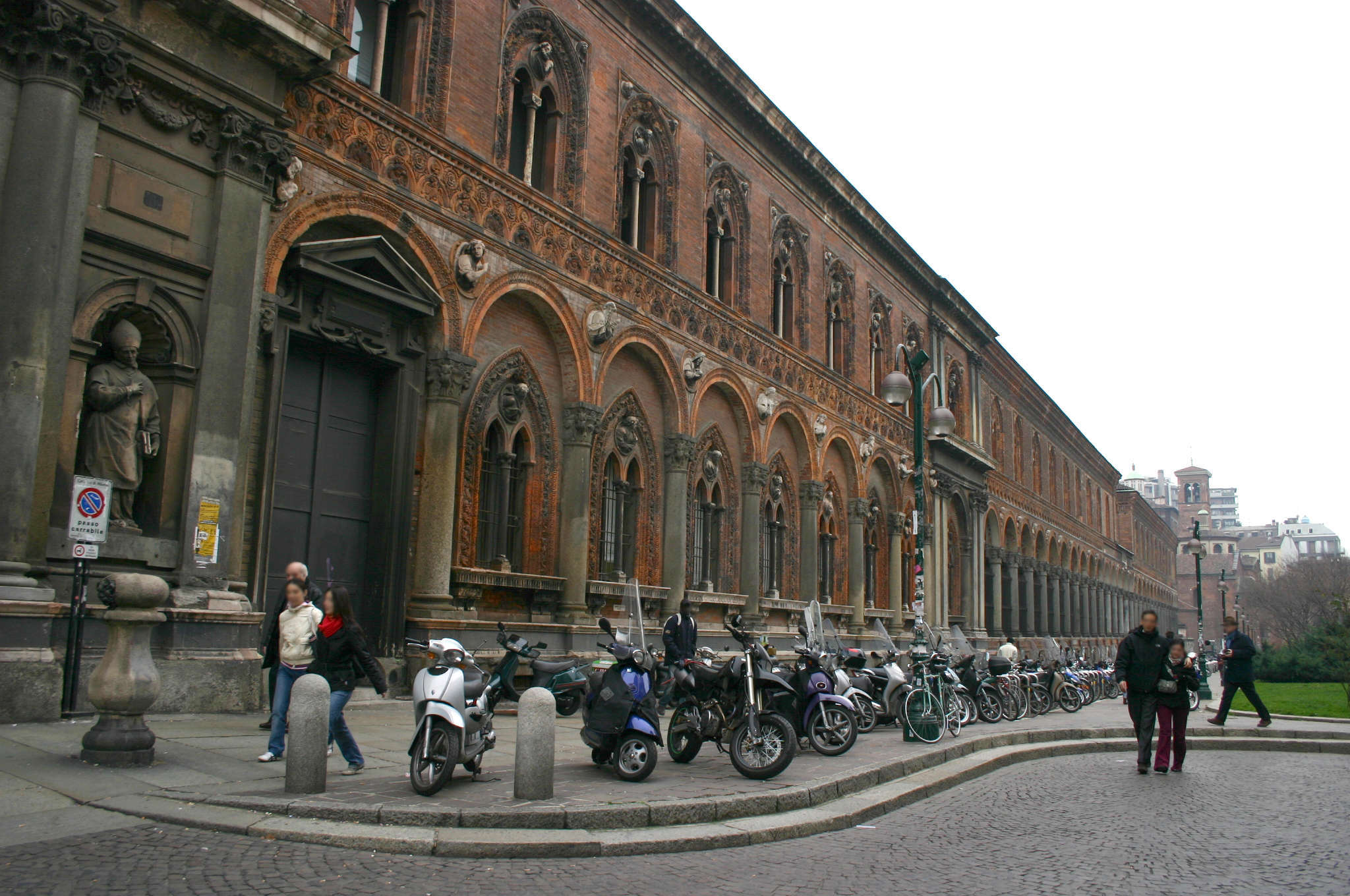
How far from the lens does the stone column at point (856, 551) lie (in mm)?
27891

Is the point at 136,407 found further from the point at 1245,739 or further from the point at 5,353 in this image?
the point at 1245,739

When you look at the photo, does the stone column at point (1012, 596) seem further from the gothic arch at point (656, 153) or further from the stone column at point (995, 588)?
the gothic arch at point (656, 153)

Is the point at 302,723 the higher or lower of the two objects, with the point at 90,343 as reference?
lower

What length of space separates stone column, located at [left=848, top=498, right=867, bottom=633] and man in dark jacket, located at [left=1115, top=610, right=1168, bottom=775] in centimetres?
1642

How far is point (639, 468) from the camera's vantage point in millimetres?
19625

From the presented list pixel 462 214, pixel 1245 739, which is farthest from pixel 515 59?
pixel 1245 739

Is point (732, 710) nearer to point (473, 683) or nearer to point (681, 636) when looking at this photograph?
point (473, 683)

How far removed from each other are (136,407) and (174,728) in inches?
133

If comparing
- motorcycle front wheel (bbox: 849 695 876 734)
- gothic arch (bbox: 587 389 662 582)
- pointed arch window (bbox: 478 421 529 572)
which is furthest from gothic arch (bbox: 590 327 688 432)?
motorcycle front wheel (bbox: 849 695 876 734)

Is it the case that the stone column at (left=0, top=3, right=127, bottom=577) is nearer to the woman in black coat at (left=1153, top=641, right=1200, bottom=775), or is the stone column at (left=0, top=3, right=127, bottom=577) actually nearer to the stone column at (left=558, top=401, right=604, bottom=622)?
the stone column at (left=558, top=401, right=604, bottom=622)

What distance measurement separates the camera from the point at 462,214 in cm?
1519

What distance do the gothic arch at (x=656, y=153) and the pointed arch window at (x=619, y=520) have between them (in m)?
4.27

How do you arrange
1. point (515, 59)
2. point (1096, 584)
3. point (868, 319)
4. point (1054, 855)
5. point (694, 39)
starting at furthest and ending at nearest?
1. point (1096, 584)
2. point (868, 319)
3. point (694, 39)
4. point (515, 59)
5. point (1054, 855)

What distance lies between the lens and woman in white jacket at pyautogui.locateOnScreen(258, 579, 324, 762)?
8.49m
